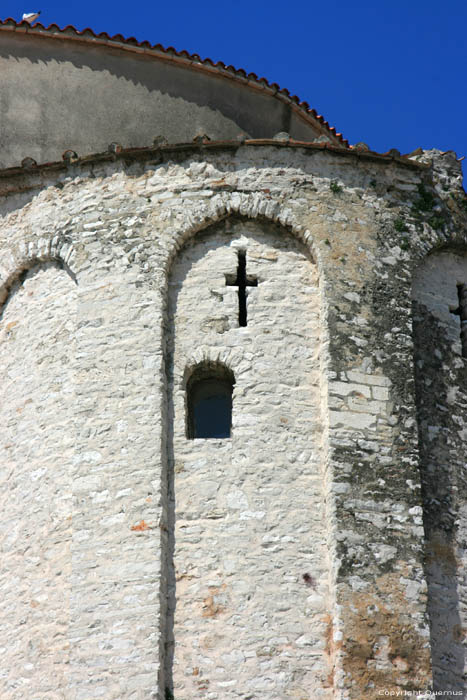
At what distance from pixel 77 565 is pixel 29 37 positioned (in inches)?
272

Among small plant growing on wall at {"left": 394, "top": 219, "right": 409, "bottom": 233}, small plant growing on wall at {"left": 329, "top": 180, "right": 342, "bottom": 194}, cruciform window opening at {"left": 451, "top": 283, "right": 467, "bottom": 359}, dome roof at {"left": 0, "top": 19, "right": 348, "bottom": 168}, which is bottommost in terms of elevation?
cruciform window opening at {"left": 451, "top": 283, "right": 467, "bottom": 359}

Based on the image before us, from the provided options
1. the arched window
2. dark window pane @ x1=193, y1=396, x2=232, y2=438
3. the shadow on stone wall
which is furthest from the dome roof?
dark window pane @ x1=193, y1=396, x2=232, y2=438

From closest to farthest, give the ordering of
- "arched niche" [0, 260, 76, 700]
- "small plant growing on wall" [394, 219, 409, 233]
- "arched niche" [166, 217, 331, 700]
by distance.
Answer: "arched niche" [166, 217, 331, 700] → "arched niche" [0, 260, 76, 700] → "small plant growing on wall" [394, 219, 409, 233]

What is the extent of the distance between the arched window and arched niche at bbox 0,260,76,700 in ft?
4.13

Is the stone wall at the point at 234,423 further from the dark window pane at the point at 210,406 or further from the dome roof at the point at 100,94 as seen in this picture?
the dome roof at the point at 100,94

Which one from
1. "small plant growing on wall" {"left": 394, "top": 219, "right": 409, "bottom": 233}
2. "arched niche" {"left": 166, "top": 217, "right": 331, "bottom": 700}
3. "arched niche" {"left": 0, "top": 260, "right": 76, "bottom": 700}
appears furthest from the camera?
"small plant growing on wall" {"left": 394, "top": 219, "right": 409, "bottom": 233}

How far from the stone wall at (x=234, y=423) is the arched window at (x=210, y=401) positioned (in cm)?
20

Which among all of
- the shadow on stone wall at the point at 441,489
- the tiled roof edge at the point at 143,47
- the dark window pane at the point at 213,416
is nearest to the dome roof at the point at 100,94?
the tiled roof edge at the point at 143,47

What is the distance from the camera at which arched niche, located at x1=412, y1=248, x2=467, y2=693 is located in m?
14.6

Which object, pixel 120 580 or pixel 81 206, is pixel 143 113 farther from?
pixel 120 580

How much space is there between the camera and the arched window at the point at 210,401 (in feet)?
50.7

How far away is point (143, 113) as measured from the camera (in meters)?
17.9

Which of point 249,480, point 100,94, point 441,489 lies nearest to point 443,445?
point 441,489

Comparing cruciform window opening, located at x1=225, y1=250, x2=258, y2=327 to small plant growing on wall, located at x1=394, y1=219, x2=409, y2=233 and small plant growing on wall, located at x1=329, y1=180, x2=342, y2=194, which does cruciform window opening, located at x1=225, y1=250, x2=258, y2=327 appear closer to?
small plant growing on wall, located at x1=329, y1=180, x2=342, y2=194
